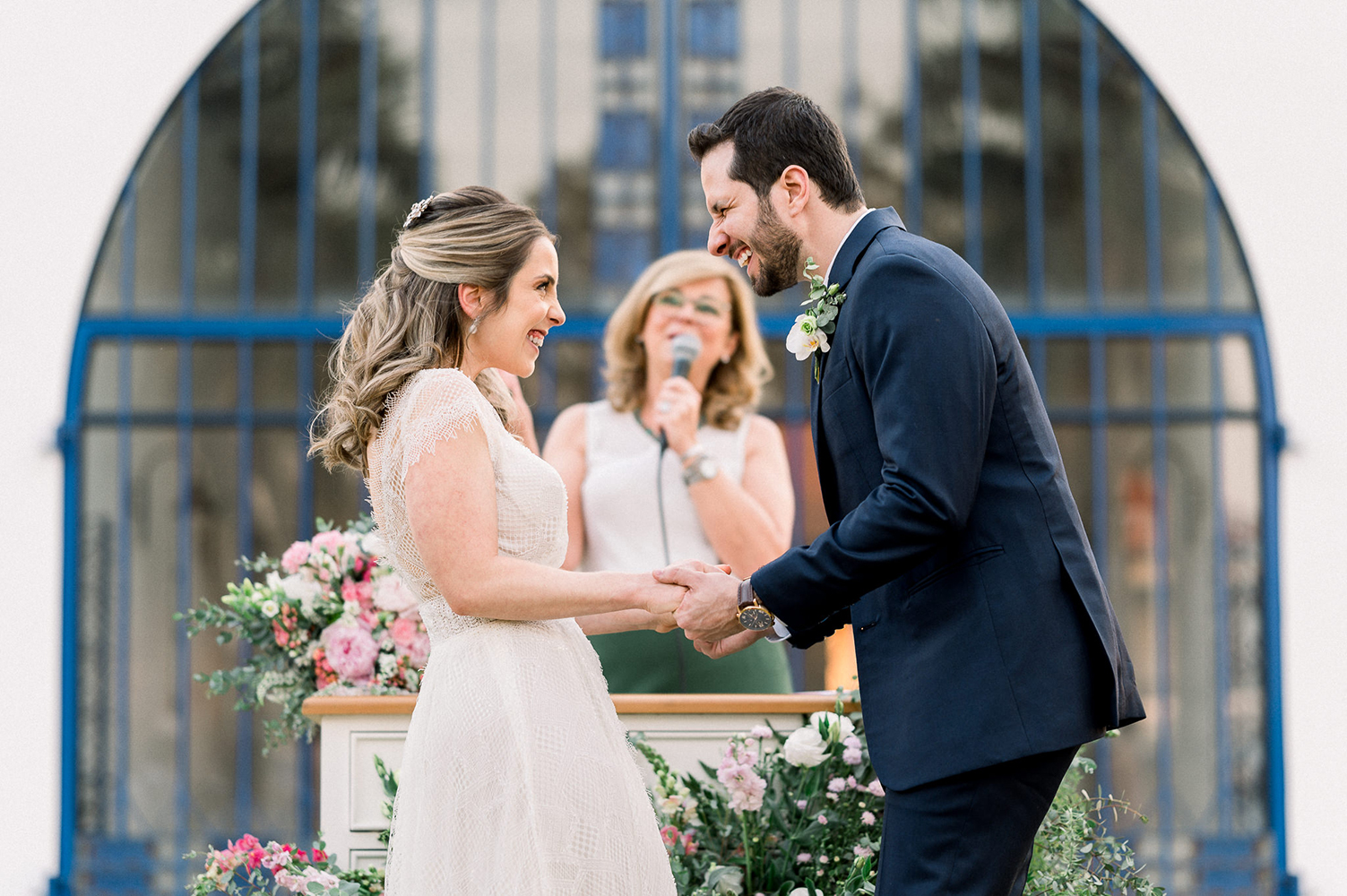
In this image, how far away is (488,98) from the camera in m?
4.52

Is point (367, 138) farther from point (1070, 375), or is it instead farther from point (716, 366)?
point (1070, 375)

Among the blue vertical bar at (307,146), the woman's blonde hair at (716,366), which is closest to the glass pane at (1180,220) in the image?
the woman's blonde hair at (716,366)

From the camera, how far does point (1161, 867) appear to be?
429 centimetres

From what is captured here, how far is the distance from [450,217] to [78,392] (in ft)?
9.25

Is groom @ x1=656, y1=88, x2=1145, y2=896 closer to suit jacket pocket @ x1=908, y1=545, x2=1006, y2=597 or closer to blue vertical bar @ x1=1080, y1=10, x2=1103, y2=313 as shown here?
suit jacket pocket @ x1=908, y1=545, x2=1006, y2=597

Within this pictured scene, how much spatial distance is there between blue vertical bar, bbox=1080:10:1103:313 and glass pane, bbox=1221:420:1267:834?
2.65 ft

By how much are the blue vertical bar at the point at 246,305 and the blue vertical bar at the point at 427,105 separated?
0.57 m

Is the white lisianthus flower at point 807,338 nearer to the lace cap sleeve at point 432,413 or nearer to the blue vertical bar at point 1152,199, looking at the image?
the lace cap sleeve at point 432,413

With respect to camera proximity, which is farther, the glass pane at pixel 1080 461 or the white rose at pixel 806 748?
the glass pane at pixel 1080 461

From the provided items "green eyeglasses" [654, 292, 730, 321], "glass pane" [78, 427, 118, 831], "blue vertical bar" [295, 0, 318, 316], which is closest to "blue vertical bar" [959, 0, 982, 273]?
"green eyeglasses" [654, 292, 730, 321]

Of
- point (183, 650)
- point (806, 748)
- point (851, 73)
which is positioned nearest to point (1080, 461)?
point (851, 73)

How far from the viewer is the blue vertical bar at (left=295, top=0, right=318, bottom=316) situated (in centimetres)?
450

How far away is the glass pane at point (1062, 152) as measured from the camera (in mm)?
4504

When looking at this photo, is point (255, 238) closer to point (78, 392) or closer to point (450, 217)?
point (78, 392)
